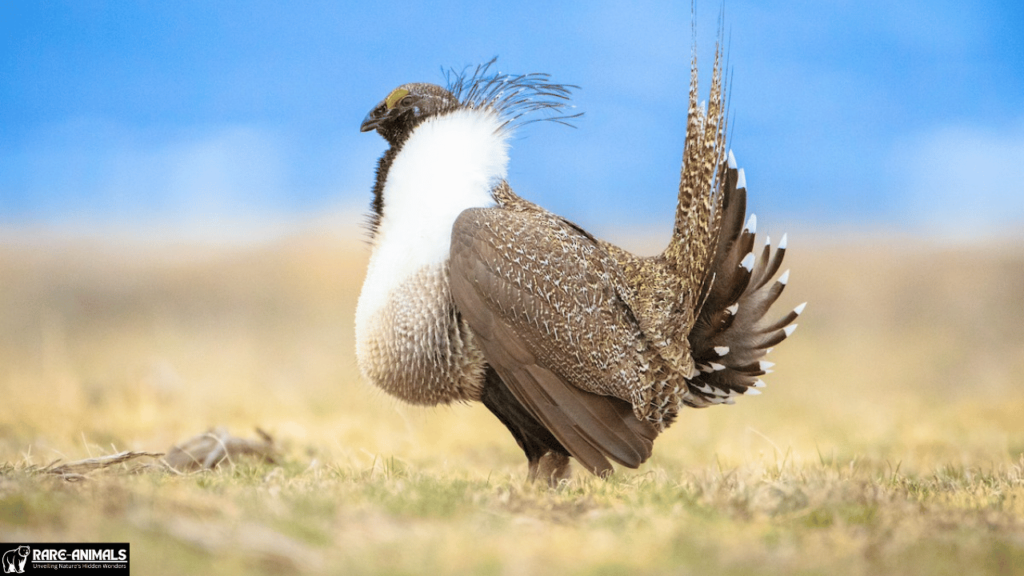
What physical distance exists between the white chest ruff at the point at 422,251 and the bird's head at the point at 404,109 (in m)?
0.08

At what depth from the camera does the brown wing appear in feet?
15.3

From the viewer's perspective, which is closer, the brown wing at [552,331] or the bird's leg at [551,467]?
the brown wing at [552,331]

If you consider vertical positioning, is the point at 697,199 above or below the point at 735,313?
above

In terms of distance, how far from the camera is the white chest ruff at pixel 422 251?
190 inches

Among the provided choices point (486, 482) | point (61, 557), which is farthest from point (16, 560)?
point (486, 482)

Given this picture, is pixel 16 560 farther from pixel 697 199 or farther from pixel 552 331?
pixel 697 199

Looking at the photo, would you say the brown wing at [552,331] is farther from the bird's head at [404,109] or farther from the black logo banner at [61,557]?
the black logo banner at [61,557]

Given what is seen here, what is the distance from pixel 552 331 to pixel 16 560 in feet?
8.54

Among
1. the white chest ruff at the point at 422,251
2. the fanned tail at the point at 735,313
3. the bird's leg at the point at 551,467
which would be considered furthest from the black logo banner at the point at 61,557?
the fanned tail at the point at 735,313

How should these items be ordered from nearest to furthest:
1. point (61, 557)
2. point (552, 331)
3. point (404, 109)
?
point (61, 557) → point (552, 331) → point (404, 109)

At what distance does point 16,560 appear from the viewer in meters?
3.03

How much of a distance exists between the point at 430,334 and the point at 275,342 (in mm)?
11360

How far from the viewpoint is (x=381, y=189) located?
5375 millimetres

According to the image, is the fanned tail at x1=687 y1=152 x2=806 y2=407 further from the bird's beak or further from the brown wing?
the bird's beak
